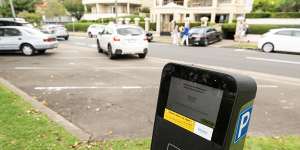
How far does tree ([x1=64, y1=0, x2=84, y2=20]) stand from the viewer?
2389 inches

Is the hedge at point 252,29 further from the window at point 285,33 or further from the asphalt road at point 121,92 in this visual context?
the asphalt road at point 121,92

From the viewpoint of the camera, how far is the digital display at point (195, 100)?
4.67 feet

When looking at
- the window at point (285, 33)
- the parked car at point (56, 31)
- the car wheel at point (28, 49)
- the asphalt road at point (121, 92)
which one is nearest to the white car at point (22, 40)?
the car wheel at point (28, 49)

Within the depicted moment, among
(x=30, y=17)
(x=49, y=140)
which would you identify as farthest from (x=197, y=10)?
(x=49, y=140)

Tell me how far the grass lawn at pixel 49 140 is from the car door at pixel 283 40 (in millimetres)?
13117

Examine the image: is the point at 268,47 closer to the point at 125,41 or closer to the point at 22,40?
the point at 125,41

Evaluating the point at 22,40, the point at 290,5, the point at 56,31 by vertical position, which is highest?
the point at 290,5

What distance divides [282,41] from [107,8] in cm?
4678

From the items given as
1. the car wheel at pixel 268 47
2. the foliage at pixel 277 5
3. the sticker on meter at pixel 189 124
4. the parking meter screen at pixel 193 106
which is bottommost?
the car wheel at pixel 268 47

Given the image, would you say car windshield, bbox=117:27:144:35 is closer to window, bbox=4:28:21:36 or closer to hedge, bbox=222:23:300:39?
window, bbox=4:28:21:36

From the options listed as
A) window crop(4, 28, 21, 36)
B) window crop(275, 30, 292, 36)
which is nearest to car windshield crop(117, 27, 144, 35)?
window crop(4, 28, 21, 36)

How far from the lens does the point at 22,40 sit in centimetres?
1348

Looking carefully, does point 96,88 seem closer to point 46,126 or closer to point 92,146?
point 46,126

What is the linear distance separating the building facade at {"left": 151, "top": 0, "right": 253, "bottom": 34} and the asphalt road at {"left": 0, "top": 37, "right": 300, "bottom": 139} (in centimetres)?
2165
